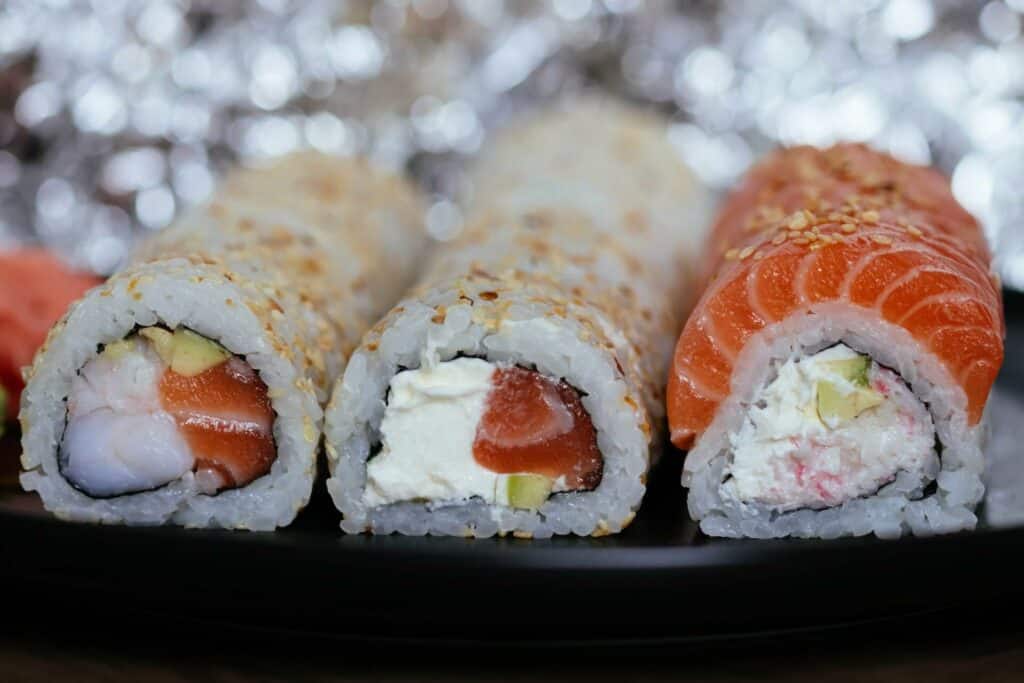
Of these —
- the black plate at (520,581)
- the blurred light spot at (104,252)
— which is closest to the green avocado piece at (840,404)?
the black plate at (520,581)

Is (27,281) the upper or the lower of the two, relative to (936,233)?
lower

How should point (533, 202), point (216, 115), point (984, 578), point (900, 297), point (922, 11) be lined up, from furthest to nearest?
1. point (216, 115)
2. point (922, 11)
3. point (533, 202)
4. point (900, 297)
5. point (984, 578)

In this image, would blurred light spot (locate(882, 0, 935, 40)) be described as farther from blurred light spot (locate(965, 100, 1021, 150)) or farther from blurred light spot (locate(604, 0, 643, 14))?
blurred light spot (locate(604, 0, 643, 14))

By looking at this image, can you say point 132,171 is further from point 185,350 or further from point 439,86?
point 185,350

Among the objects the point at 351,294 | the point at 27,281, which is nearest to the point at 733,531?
the point at 351,294

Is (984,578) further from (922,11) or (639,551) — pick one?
(922,11)

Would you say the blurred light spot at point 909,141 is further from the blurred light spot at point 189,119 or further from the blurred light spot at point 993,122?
the blurred light spot at point 189,119
